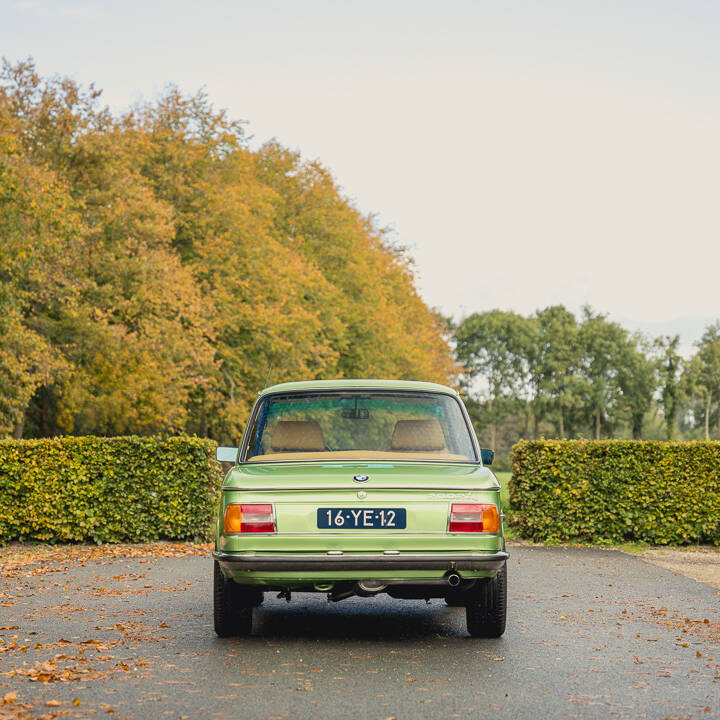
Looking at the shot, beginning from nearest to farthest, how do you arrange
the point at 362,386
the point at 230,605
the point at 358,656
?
the point at 358,656, the point at 230,605, the point at 362,386

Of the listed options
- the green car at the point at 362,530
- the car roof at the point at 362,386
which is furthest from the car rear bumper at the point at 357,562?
the car roof at the point at 362,386

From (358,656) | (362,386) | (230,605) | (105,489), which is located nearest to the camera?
(358,656)

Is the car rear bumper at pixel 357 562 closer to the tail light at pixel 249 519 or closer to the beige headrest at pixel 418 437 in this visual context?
the tail light at pixel 249 519

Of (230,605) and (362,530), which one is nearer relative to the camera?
(362,530)

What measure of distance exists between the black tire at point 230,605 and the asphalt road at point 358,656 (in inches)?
4.9

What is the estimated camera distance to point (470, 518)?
23.1 ft

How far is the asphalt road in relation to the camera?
5656mm

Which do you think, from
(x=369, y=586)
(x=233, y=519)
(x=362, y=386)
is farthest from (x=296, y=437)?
(x=369, y=586)

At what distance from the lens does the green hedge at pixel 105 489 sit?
51.1 ft

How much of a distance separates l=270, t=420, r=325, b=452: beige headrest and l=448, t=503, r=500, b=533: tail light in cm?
158

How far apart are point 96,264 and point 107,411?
13.7ft

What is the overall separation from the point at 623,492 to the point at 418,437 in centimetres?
857

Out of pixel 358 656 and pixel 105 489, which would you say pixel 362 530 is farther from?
pixel 105 489

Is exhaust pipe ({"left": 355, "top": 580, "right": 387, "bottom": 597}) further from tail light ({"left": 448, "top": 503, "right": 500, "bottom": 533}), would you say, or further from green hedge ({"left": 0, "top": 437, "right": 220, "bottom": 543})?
green hedge ({"left": 0, "top": 437, "right": 220, "bottom": 543})
